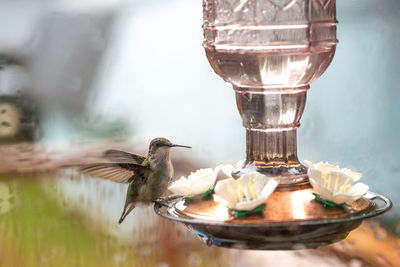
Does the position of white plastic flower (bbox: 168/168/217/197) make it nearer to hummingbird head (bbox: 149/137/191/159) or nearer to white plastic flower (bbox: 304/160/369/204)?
white plastic flower (bbox: 304/160/369/204)

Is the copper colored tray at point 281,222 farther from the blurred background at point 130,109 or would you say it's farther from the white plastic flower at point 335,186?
the blurred background at point 130,109

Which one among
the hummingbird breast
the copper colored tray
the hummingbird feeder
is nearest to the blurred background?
the hummingbird breast

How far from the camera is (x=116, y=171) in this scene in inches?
70.9

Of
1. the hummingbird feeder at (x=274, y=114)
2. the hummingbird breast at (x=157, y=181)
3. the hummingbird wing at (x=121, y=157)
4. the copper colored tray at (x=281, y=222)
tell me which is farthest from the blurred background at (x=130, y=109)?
the copper colored tray at (x=281, y=222)

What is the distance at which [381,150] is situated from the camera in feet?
10.6

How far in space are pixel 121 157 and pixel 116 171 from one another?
0.29 ft

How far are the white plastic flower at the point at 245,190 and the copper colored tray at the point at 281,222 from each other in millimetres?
31

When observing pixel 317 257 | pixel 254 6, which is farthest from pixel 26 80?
pixel 254 6

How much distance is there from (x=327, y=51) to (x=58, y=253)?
2.50m

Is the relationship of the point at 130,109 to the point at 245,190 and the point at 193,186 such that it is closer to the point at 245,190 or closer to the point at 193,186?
the point at 193,186

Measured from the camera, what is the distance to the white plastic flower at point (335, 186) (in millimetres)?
1281

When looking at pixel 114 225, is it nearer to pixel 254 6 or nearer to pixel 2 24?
pixel 2 24

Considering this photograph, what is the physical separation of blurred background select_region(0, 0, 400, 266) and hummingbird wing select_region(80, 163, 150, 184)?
140cm

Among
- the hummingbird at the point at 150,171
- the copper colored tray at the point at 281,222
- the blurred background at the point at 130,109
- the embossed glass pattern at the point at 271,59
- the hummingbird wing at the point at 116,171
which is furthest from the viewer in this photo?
the blurred background at the point at 130,109
